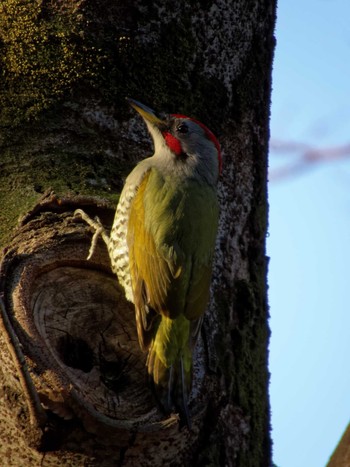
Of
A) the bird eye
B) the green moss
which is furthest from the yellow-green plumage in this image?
the green moss

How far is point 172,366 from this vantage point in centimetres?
360

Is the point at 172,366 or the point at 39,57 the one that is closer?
the point at 172,366

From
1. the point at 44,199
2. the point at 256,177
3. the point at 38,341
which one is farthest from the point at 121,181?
the point at 38,341

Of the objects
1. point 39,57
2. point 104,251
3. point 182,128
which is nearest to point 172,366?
point 104,251

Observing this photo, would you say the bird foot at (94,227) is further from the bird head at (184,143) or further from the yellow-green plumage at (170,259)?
the bird head at (184,143)

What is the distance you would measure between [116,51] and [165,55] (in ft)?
0.78

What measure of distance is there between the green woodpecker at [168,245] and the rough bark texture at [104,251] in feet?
0.27

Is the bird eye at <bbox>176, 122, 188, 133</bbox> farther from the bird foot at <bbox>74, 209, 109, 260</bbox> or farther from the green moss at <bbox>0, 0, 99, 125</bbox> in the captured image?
the bird foot at <bbox>74, 209, 109, 260</bbox>

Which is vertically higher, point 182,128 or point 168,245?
point 182,128

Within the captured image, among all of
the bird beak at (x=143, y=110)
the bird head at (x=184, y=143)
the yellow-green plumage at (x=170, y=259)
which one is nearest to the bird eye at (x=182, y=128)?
the bird head at (x=184, y=143)

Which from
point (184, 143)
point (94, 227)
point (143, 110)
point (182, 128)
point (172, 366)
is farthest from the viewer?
point (184, 143)

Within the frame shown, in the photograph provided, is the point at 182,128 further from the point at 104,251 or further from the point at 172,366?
the point at 172,366

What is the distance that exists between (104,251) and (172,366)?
22.9 inches

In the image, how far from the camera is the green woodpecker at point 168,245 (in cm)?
361
